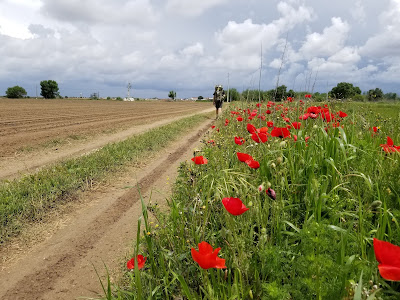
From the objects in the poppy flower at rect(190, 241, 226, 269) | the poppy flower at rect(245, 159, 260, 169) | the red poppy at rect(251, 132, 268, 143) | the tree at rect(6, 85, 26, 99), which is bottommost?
the poppy flower at rect(190, 241, 226, 269)

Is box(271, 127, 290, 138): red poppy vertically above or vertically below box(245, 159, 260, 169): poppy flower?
above

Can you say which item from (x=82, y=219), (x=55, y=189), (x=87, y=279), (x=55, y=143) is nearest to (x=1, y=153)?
(x=55, y=143)

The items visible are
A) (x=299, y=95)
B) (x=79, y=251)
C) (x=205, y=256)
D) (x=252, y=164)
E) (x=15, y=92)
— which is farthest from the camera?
(x=15, y=92)

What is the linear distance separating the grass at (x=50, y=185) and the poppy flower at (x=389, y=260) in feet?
13.2

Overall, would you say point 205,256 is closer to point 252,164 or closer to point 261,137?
point 252,164

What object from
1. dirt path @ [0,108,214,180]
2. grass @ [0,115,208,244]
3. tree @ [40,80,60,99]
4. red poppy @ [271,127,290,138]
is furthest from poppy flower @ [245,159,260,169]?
tree @ [40,80,60,99]

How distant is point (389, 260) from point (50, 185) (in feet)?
16.8

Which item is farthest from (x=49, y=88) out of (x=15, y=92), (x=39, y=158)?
(x=39, y=158)

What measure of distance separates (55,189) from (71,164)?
1.59 metres

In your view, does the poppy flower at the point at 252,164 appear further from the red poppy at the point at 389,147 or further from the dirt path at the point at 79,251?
the red poppy at the point at 389,147

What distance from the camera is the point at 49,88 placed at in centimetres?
9488

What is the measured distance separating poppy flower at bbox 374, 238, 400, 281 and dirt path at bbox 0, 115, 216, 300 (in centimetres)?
152

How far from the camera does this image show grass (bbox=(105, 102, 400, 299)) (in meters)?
1.46

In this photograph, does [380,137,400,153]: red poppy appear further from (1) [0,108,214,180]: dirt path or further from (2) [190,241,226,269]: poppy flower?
(1) [0,108,214,180]: dirt path
